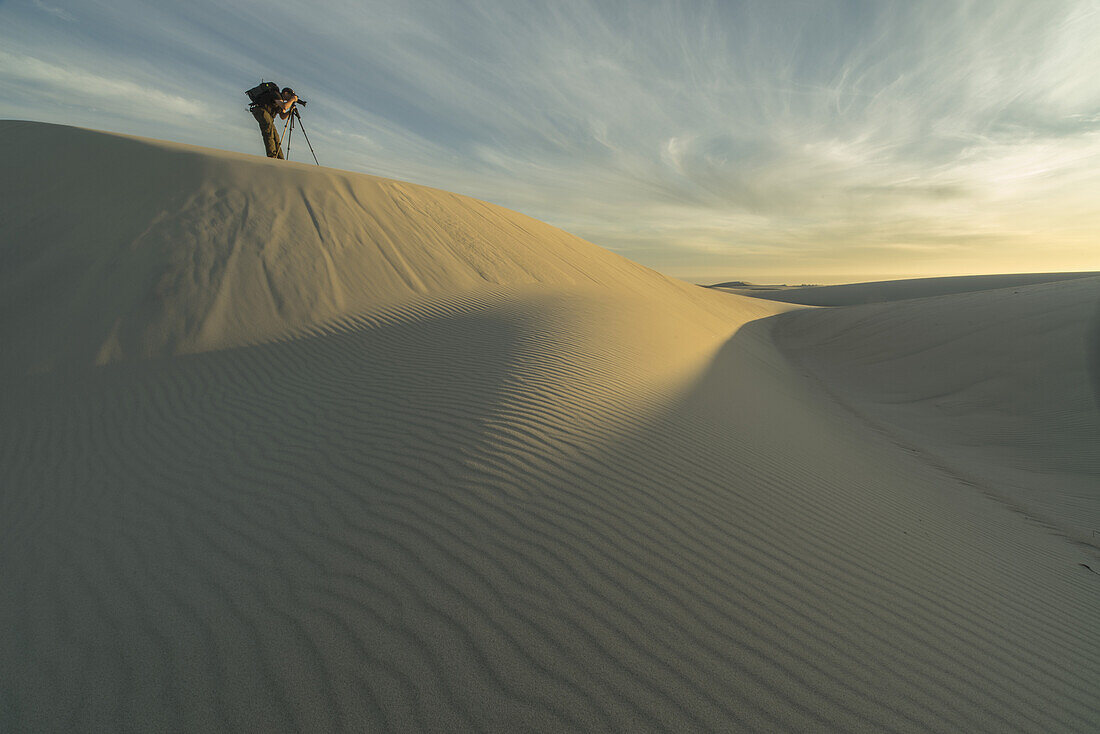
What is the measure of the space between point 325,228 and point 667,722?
10.8 meters

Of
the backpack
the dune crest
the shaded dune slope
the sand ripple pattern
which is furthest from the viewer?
the backpack

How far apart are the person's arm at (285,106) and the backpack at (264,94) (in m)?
0.22

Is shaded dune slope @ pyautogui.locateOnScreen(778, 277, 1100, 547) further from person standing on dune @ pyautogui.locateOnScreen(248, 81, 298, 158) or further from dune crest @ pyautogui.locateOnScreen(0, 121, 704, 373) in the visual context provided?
person standing on dune @ pyautogui.locateOnScreen(248, 81, 298, 158)

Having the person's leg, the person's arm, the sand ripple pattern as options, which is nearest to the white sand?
the sand ripple pattern

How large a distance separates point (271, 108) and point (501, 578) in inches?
800

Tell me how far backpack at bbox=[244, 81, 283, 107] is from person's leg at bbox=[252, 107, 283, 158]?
0.27 m

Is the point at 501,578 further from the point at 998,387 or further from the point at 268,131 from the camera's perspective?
the point at 268,131

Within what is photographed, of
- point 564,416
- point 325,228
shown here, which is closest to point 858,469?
point 564,416

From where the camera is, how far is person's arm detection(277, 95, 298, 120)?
16.2 m

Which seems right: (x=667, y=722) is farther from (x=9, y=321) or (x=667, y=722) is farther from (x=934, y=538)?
(x=9, y=321)

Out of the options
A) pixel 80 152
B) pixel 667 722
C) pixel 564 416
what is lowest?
pixel 667 722

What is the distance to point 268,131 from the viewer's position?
1627 cm

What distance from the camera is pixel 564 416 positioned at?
3.73 metres

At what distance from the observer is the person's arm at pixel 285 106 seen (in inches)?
638
